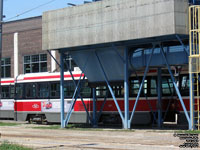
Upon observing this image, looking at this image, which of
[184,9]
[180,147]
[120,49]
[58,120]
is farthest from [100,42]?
[180,147]

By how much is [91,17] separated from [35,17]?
2474 cm

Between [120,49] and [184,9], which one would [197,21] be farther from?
[120,49]

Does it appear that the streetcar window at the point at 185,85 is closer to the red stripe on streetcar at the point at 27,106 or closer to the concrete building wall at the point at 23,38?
the red stripe on streetcar at the point at 27,106

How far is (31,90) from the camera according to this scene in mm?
35531

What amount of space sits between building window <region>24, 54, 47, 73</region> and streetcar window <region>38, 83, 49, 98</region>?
656 inches

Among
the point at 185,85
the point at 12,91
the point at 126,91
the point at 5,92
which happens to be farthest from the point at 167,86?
the point at 5,92

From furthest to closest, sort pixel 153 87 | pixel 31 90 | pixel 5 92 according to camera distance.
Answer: pixel 5 92 → pixel 31 90 → pixel 153 87

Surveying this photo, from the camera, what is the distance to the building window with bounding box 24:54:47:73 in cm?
5175

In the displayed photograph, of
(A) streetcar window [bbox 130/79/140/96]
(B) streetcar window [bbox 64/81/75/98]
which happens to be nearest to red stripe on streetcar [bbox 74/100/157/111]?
(A) streetcar window [bbox 130/79/140/96]

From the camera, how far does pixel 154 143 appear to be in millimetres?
19000

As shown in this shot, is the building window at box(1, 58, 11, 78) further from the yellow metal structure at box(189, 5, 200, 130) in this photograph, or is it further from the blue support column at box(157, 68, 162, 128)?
the yellow metal structure at box(189, 5, 200, 130)

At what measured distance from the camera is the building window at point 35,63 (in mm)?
51750

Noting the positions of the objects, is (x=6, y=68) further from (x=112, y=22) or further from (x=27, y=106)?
(x=112, y=22)

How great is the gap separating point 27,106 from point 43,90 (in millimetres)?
2061
